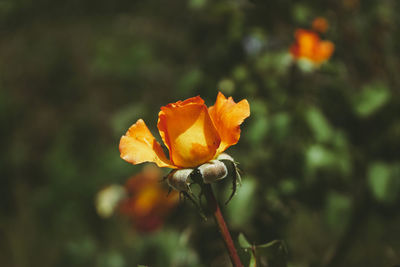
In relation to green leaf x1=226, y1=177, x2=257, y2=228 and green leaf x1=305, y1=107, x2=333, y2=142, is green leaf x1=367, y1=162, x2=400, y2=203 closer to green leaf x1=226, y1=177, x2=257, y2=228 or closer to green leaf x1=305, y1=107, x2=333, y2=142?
green leaf x1=305, y1=107, x2=333, y2=142

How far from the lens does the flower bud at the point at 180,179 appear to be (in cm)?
40

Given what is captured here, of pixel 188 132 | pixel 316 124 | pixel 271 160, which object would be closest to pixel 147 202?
pixel 271 160

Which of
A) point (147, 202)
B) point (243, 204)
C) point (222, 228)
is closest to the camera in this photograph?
point (222, 228)

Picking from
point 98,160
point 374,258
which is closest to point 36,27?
point 98,160

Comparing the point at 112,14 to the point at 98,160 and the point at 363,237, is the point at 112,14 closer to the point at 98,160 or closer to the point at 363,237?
the point at 98,160

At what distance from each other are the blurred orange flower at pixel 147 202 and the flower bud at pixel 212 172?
875 mm

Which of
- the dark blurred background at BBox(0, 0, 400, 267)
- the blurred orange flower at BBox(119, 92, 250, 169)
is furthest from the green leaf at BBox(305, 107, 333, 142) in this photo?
the blurred orange flower at BBox(119, 92, 250, 169)

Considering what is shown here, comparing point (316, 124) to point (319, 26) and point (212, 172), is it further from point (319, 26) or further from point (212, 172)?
point (212, 172)

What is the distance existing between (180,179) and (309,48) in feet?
2.01

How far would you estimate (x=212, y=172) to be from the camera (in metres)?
0.41

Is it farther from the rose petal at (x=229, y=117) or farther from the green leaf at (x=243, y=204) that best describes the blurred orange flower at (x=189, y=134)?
the green leaf at (x=243, y=204)

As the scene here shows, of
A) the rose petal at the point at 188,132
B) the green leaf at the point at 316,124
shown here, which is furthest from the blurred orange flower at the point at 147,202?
the rose petal at the point at 188,132

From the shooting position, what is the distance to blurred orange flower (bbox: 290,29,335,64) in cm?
91

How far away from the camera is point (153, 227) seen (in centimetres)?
131
